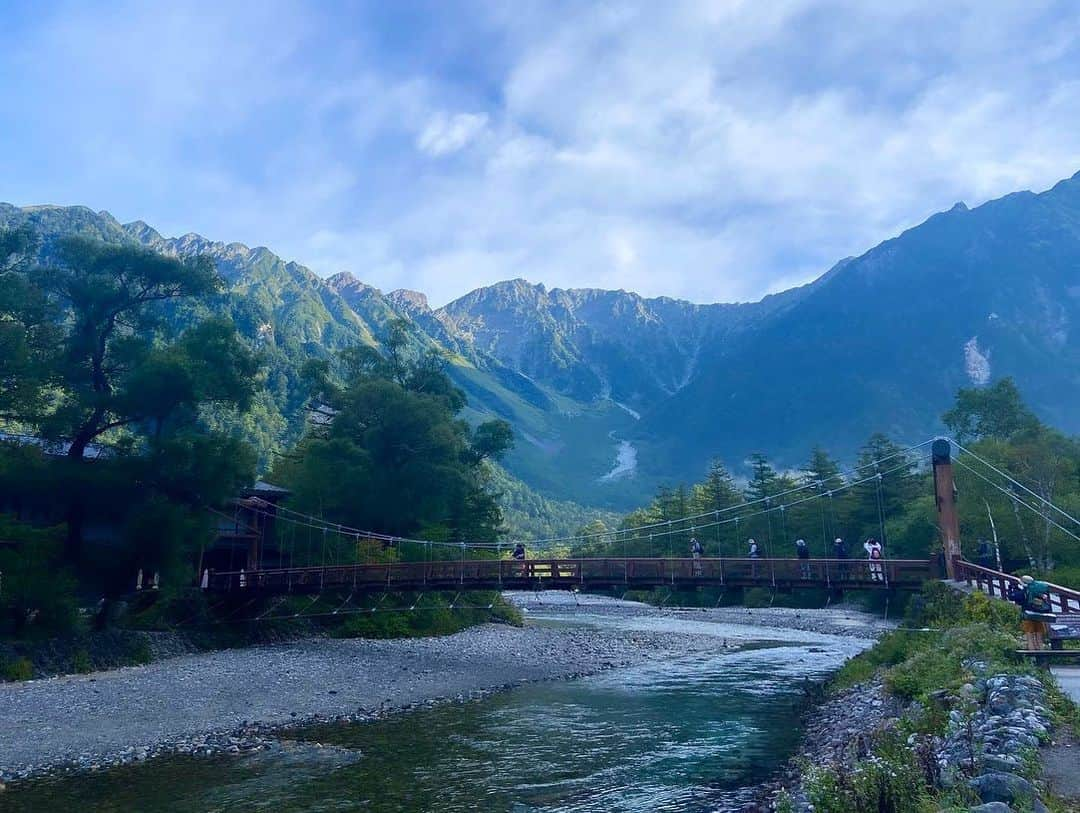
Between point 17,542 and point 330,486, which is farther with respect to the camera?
point 330,486

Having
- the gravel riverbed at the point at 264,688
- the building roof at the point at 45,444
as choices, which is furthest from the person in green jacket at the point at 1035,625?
the building roof at the point at 45,444

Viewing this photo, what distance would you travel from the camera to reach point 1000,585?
54.5 feet

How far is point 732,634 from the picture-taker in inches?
1283

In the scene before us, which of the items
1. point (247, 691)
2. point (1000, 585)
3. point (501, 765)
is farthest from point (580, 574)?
point (501, 765)

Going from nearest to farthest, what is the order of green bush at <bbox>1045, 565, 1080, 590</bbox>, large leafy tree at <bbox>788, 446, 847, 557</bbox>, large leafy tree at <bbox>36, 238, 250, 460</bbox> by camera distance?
large leafy tree at <bbox>36, 238, 250, 460</bbox> → green bush at <bbox>1045, 565, 1080, 590</bbox> → large leafy tree at <bbox>788, 446, 847, 557</bbox>

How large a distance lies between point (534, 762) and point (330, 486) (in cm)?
2498

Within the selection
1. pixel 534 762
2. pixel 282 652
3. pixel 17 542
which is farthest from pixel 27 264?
pixel 534 762

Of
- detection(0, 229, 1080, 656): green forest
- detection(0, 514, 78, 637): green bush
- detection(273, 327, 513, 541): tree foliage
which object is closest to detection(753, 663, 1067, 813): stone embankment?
detection(0, 229, 1080, 656): green forest

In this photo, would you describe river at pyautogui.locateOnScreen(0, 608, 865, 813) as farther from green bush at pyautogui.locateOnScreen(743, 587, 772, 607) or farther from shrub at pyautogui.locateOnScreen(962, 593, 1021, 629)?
green bush at pyautogui.locateOnScreen(743, 587, 772, 607)

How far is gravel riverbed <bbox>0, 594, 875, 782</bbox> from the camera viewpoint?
1243cm

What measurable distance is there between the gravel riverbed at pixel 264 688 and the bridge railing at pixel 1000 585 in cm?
992

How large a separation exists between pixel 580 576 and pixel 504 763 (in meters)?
12.4

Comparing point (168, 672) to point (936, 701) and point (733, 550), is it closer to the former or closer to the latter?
point (936, 701)

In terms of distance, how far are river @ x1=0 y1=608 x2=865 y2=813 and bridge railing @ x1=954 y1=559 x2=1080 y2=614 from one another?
495cm
